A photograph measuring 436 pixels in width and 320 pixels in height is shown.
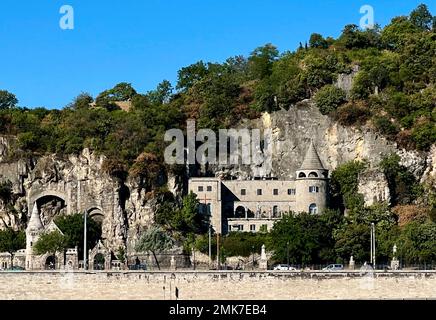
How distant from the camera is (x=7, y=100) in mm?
139625

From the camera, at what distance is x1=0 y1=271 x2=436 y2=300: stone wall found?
9300 centimetres

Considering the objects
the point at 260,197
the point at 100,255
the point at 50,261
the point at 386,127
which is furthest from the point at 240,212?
the point at 50,261

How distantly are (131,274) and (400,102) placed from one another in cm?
3796

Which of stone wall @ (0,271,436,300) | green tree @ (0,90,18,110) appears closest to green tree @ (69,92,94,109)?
green tree @ (0,90,18,110)

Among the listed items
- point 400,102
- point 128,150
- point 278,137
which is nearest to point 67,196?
point 128,150

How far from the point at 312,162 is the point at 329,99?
8575 mm

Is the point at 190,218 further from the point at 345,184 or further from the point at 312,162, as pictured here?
the point at 345,184

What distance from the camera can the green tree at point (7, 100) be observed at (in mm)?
139250

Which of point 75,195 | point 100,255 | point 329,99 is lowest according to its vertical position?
point 100,255

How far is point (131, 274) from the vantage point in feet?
312

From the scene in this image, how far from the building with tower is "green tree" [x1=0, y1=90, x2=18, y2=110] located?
90.1 ft

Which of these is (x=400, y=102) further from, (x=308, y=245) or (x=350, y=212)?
(x=308, y=245)

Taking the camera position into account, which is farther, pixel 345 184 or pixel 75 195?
pixel 75 195
